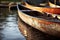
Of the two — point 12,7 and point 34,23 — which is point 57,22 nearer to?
point 34,23

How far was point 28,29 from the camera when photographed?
31.0 feet

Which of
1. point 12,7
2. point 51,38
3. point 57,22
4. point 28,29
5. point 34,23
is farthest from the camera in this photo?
point 12,7

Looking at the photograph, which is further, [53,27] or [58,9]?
[58,9]

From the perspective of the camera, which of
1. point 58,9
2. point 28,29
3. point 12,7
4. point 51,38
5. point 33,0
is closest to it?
point 51,38

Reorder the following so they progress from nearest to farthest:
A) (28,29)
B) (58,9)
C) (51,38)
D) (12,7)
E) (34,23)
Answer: (51,38) → (34,23) → (28,29) → (58,9) → (12,7)

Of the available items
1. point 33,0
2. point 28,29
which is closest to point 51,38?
point 28,29

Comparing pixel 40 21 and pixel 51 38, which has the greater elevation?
pixel 40 21

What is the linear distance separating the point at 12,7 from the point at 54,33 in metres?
13.0

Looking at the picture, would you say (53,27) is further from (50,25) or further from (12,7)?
(12,7)

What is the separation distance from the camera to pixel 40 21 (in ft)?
26.1

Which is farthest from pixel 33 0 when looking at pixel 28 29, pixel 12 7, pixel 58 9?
pixel 28 29

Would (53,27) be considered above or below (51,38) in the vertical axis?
above

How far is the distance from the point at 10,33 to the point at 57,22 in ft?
9.31

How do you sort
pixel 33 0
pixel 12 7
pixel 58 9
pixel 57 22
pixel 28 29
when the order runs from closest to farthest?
pixel 57 22 → pixel 28 29 → pixel 58 9 → pixel 12 7 → pixel 33 0
